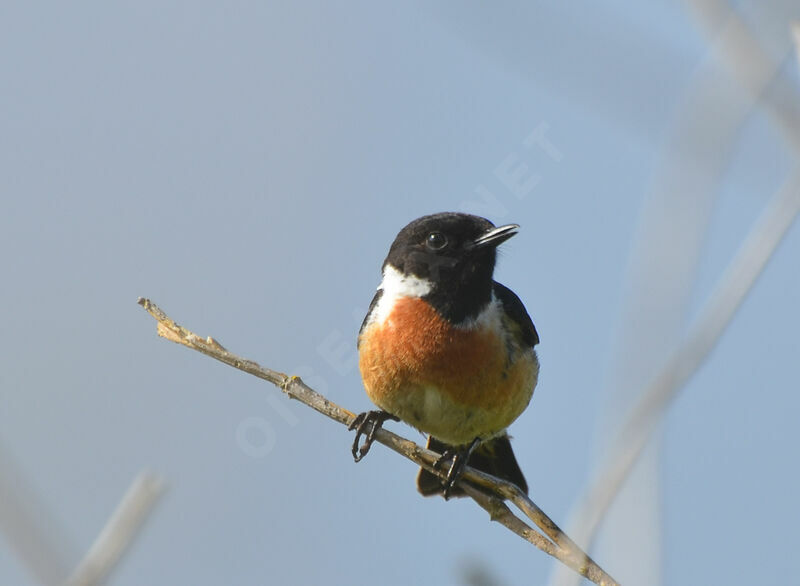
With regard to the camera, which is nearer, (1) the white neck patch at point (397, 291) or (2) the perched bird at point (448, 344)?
(2) the perched bird at point (448, 344)

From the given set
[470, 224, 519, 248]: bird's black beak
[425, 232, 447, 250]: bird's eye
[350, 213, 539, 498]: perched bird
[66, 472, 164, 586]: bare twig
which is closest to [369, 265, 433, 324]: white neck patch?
[350, 213, 539, 498]: perched bird

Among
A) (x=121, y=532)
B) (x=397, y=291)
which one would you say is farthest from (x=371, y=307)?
(x=121, y=532)

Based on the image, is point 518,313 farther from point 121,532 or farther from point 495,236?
point 121,532

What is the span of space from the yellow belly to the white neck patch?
67mm

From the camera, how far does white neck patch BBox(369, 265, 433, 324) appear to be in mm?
5449

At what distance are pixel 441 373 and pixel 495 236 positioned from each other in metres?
0.86

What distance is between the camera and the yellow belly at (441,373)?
5.14 meters

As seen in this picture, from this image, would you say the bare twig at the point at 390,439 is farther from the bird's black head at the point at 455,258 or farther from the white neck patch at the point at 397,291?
the bird's black head at the point at 455,258

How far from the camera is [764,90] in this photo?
2.77 meters

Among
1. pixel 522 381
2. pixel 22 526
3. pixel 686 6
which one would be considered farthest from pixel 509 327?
pixel 22 526

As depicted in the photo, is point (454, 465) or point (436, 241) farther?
point (436, 241)

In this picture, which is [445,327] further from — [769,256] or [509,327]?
[769,256]

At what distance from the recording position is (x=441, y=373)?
16.8 feet

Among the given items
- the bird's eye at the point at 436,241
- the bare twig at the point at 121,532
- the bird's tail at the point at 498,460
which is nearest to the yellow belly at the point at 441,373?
the bird's eye at the point at 436,241
